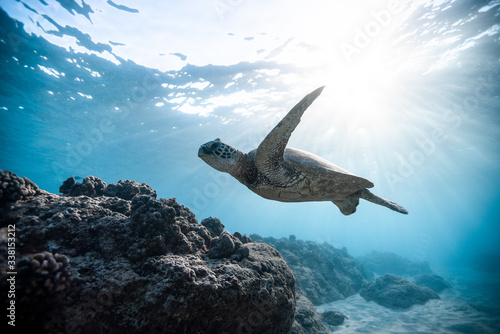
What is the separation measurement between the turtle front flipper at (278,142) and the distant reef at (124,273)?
4.60 feet

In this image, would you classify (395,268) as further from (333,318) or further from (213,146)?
(213,146)

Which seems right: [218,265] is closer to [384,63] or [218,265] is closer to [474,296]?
[384,63]

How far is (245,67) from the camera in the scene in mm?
12117

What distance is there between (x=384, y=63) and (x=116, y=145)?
26.9 m

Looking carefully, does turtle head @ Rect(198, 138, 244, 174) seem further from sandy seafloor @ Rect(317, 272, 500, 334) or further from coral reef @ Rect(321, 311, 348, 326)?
coral reef @ Rect(321, 311, 348, 326)

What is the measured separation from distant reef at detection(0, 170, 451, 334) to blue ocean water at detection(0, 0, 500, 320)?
9976 mm

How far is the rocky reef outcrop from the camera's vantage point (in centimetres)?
177

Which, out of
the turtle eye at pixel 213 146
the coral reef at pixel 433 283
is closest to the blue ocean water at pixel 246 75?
the coral reef at pixel 433 283

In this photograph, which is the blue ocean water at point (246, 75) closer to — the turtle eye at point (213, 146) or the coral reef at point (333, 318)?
the turtle eye at point (213, 146)

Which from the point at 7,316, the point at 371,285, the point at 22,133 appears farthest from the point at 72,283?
the point at 22,133

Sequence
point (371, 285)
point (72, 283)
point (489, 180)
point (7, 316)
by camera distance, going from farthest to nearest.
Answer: point (489, 180) < point (371, 285) < point (72, 283) < point (7, 316)

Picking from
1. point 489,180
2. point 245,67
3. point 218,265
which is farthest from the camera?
point 489,180

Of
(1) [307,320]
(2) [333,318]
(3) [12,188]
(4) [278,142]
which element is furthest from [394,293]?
(3) [12,188]

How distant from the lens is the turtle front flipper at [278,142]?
2.93m
